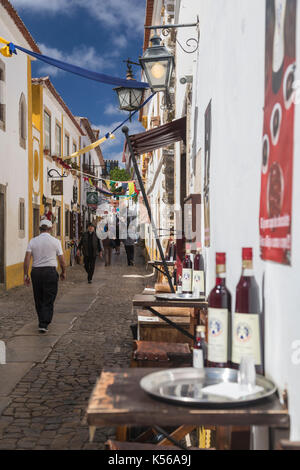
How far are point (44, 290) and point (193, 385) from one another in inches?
242

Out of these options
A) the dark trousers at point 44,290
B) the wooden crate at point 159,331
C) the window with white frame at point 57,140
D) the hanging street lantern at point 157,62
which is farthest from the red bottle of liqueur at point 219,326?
the window with white frame at point 57,140

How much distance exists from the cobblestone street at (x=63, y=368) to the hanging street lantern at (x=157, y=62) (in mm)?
3736

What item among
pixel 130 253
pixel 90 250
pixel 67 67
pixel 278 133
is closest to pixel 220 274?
pixel 278 133

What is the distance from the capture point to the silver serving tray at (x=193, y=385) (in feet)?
6.07

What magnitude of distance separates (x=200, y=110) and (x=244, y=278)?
3.74m

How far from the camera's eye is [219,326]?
2457 mm

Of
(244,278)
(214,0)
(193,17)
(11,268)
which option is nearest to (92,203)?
(11,268)

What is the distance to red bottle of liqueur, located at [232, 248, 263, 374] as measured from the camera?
2.30 metres

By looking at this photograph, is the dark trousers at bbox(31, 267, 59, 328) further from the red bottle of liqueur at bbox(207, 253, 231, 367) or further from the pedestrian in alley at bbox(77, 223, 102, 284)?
the pedestrian in alley at bbox(77, 223, 102, 284)

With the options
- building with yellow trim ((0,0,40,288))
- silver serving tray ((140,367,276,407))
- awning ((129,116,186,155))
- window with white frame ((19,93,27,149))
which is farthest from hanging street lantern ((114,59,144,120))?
silver serving tray ((140,367,276,407))

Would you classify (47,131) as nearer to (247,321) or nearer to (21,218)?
(21,218)

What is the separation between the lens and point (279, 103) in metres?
2.11

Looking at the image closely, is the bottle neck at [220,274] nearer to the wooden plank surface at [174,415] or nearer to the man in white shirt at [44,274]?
the wooden plank surface at [174,415]

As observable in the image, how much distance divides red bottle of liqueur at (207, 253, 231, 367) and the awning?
17.2ft
